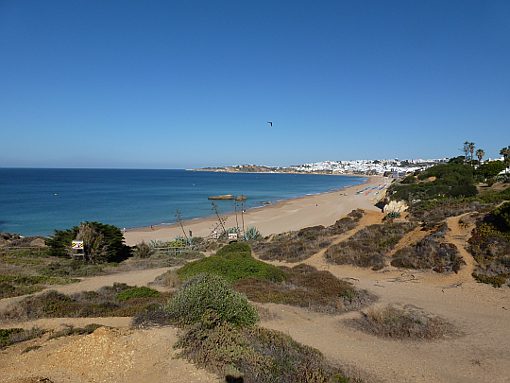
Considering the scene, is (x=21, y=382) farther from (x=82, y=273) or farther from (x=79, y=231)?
(x=79, y=231)

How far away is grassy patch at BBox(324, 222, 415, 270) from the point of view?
1692cm

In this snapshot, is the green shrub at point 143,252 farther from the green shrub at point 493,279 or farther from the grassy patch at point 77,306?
the green shrub at point 493,279

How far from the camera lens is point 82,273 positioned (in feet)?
55.8

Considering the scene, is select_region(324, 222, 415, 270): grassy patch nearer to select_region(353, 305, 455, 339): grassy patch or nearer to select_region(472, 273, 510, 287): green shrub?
select_region(472, 273, 510, 287): green shrub

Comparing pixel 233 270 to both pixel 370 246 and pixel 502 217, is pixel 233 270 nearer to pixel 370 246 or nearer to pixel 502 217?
pixel 370 246

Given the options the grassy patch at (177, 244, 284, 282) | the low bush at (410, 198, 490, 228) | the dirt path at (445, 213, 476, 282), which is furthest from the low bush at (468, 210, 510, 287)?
the grassy patch at (177, 244, 284, 282)

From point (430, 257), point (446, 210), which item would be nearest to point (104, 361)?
point (430, 257)

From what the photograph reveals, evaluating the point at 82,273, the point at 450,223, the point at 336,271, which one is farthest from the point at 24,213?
the point at 450,223

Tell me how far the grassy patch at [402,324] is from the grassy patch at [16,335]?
718 cm

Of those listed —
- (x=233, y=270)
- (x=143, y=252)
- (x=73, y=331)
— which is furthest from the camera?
(x=143, y=252)

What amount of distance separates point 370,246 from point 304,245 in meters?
3.86

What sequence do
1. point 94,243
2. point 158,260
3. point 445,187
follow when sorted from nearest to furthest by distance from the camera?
point 94,243 < point 158,260 < point 445,187

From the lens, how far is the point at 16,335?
7.06 metres

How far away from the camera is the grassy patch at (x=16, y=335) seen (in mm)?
6637
